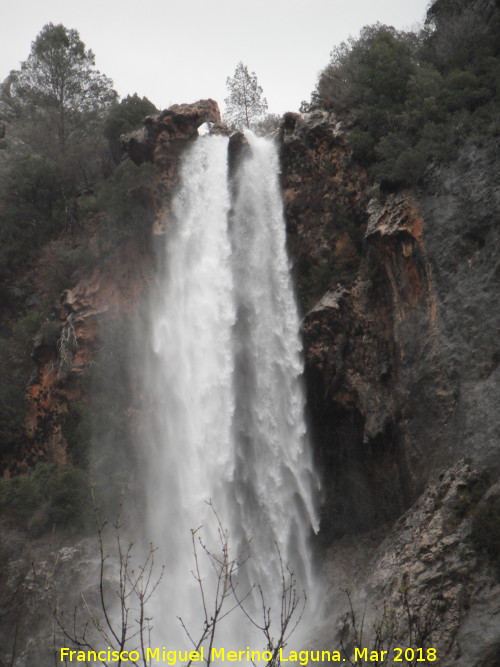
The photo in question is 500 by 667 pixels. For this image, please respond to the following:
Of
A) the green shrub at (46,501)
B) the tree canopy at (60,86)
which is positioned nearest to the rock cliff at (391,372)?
the green shrub at (46,501)

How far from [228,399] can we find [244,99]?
2263 cm

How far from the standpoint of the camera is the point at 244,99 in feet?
110

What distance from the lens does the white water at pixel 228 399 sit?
15453 mm

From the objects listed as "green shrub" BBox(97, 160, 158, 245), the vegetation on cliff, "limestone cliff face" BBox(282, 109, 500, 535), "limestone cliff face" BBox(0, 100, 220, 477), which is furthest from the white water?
the vegetation on cliff

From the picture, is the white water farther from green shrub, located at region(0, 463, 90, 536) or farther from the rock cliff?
green shrub, located at region(0, 463, 90, 536)

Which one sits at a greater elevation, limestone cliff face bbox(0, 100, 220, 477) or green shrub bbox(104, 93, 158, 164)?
green shrub bbox(104, 93, 158, 164)

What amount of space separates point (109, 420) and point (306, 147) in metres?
11.3

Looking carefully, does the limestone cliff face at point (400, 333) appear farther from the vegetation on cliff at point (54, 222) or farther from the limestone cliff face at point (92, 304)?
the vegetation on cliff at point (54, 222)

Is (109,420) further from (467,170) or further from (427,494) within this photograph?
(467,170)

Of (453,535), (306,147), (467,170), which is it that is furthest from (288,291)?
(453,535)

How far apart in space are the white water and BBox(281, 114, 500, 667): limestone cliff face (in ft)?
2.80

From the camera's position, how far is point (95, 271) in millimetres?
21500

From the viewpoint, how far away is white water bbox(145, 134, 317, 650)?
15.5m

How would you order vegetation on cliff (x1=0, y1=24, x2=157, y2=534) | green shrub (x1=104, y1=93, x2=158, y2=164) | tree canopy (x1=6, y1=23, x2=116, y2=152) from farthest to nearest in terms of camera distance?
1. tree canopy (x1=6, y1=23, x2=116, y2=152)
2. green shrub (x1=104, y1=93, x2=158, y2=164)
3. vegetation on cliff (x1=0, y1=24, x2=157, y2=534)
